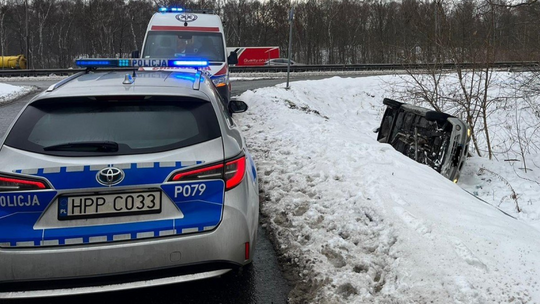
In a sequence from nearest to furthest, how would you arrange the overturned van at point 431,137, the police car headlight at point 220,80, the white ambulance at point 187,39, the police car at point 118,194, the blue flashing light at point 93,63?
1. the police car at point 118,194
2. the blue flashing light at point 93,63
3. the overturned van at point 431,137
4. the police car headlight at point 220,80
5. the white ambulance at point 187,39

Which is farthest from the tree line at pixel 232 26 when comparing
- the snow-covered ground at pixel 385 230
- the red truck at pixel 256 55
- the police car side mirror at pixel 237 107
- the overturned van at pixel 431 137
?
the police car side mirror at pixel 237 107

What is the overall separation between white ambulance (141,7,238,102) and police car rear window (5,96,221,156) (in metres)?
7.77

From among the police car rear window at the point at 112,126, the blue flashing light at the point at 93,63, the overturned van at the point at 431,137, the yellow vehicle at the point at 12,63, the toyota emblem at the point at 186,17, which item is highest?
the yellow vehicle at the point at 12,63

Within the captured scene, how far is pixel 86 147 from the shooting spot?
2768mm

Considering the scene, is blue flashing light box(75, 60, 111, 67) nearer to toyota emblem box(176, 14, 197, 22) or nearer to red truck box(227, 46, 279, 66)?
toyota emblem box(176, 14, 197, 22)

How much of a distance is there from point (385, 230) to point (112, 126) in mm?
2458

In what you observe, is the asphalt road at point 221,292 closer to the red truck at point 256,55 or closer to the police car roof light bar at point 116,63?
the police car roof light bar at point 116,63

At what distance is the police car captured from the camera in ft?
8.54

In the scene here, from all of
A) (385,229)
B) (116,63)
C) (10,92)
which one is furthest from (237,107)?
(10,92)

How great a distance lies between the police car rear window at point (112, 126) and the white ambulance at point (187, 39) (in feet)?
25.5

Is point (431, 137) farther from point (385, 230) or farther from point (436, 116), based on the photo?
point (385, 230)

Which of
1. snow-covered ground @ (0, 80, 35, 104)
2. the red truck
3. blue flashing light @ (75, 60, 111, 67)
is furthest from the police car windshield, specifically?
the red truck

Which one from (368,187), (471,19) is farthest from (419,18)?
(368,187)

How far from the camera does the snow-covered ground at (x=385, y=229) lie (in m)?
3.04
